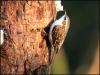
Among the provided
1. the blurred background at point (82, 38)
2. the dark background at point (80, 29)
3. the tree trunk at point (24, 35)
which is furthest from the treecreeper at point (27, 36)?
the dark background at point (80, 29)

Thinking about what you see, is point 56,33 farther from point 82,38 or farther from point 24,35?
point 82,38

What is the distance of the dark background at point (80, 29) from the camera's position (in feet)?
13.0

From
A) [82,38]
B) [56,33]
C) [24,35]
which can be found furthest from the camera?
[82,38]

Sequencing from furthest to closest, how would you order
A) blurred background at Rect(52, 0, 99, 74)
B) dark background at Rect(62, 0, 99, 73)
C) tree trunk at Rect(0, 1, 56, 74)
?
dark background at Rect(62, 0, 99, 73)
blurred background at Rect(52, 0, 99, 74)
tree trunk at Rect(0, 1, 56, 74)

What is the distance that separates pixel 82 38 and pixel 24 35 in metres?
2.33

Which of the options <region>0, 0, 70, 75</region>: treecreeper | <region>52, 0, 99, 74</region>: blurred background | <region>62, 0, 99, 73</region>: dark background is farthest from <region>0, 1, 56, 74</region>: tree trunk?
<region>62, 0, 99, 73</region>: dark background

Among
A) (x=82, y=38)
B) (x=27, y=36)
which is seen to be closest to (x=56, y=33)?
(x=27, y=36)

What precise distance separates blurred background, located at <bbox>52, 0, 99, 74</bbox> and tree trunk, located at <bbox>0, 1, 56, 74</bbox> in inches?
68.5

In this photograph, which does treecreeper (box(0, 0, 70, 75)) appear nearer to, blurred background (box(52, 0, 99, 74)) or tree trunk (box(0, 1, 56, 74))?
tree trunk (box(0, 1, 56, 74))

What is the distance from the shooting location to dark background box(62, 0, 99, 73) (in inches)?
156

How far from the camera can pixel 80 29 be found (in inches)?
163

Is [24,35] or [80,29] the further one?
[80,29]

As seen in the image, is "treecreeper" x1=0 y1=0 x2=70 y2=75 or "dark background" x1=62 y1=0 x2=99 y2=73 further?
"dark background" x1=62 y1=0 x2=99 y2=73

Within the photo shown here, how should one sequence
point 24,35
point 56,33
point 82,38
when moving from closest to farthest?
point 24,35 < point 56,33 < point 82,38
